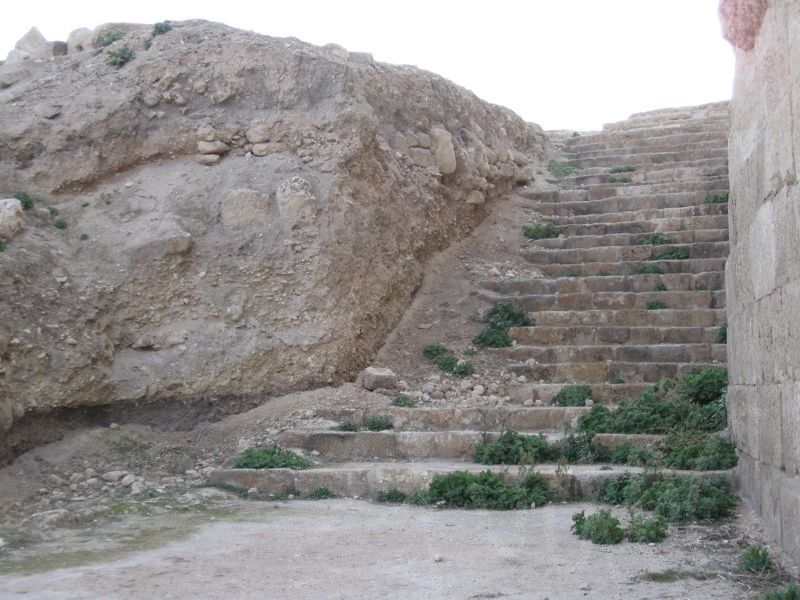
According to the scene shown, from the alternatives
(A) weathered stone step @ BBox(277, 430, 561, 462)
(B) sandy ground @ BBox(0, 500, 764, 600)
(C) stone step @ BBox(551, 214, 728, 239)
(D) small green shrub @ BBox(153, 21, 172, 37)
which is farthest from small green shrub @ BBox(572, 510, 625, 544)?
(D) small green shrub @ BBox(153, 21, 172, 37)

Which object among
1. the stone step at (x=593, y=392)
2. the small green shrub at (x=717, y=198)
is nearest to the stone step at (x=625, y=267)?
the small green shrub at (x=717, y=198)

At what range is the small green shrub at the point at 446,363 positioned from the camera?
30.9ft

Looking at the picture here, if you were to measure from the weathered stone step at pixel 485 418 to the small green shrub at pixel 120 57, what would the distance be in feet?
18.2

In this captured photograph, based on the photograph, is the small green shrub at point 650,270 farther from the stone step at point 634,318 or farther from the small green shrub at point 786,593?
the small green shrub at point 786,593

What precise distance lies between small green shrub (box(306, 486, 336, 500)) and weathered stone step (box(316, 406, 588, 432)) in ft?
4.68

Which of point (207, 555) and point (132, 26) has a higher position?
point (132, 26)

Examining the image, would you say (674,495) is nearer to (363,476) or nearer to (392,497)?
(392,497)

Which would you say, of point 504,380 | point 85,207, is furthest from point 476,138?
point 85,207

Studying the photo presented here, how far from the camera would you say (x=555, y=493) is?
6.21 meters

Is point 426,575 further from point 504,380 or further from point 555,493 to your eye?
point 504,380

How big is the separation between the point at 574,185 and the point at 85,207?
8.53 metres

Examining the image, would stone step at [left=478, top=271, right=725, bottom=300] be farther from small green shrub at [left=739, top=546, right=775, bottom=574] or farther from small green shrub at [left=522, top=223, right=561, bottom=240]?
small green shrub at [left=739, top=546, right=775, bottom=574]

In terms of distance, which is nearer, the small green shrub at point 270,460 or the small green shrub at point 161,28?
the small green shrub at point 270,460

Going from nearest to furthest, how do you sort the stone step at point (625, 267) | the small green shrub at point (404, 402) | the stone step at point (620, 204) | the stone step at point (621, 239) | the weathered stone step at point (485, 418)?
the weathered stone step at point (485, 418) → the small green shrub at point (404, 402) → the stone step at point (625, 267) → the stone step at point (621, 239) → the stone step at point (620, 204)
